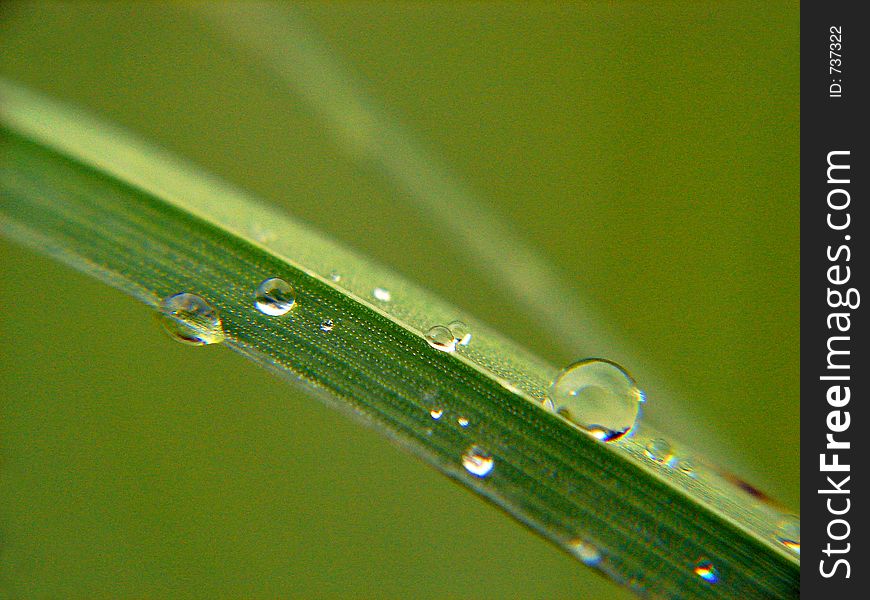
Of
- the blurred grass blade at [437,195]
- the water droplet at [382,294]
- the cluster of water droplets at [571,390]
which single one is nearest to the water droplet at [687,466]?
the cluster of water droplets at [571,390]

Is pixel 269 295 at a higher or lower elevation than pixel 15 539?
higher

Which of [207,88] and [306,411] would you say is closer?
[306,411]

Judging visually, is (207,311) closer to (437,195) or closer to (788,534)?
(788,534)

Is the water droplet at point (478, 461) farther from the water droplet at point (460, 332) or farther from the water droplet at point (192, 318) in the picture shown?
the water droplet at point (192, 318)

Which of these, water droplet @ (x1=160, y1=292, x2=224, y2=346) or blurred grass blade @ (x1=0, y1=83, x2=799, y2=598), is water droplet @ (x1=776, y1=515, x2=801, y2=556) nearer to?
blurred grass blade @ (x1=0, y1=83, x2=799, y2=598)

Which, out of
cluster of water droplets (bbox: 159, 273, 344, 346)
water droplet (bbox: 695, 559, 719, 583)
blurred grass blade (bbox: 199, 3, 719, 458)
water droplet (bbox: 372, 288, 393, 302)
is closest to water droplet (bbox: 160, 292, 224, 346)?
cluster of water droplets (bbox: 159, 273, 344, 346)

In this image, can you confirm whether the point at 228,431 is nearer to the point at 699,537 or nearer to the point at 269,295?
the point at 269,295
